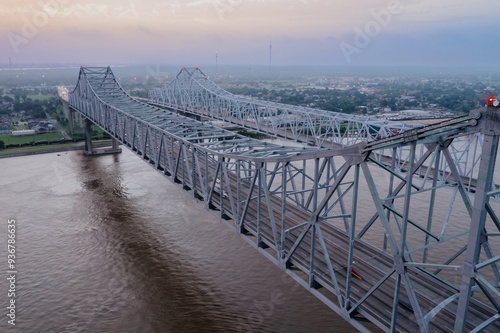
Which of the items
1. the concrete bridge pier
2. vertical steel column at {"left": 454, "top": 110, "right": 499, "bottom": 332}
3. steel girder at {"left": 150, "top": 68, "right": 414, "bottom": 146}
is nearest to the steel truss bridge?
vertical steel column at {"left": 454, "top": 110, "right": 499, "bottom": 332}

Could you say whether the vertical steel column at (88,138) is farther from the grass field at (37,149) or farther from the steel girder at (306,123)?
the steel girder at (306,123)

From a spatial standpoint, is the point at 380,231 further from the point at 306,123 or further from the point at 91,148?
the point at 91,148

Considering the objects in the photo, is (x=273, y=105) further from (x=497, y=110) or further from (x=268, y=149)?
(x=497, y=110)

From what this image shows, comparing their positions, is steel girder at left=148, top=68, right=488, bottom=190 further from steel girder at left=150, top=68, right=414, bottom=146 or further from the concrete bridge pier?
the concrete bridge pier

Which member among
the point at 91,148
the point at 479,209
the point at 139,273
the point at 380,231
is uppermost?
the point at 479,209

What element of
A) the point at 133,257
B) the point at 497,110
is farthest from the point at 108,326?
the point at 497,110

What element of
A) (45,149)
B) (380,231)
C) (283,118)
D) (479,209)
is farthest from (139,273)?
(45,149)
